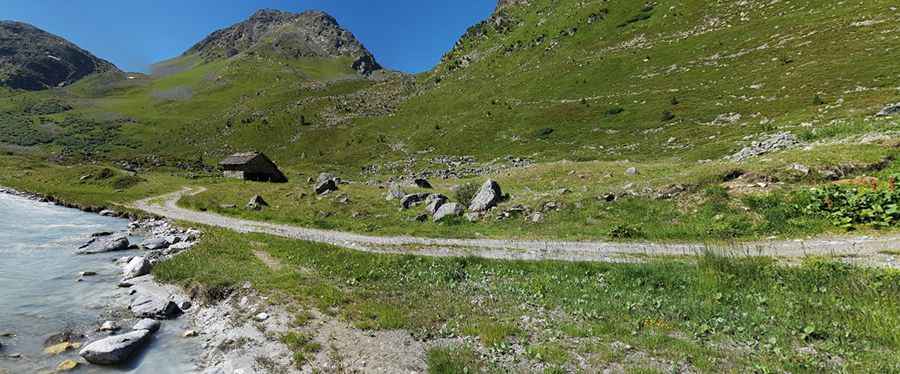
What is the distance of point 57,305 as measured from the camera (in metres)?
15.2

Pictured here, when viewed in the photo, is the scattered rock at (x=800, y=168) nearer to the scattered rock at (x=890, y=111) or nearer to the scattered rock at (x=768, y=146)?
the scattered rock at (x=768, y=146)

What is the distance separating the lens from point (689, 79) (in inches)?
→ 2377

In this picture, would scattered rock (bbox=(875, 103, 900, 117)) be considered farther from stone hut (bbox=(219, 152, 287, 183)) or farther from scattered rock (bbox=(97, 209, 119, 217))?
stone hut (bbox=(219, 152, 287, 183))

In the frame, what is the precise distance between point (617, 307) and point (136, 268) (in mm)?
22301

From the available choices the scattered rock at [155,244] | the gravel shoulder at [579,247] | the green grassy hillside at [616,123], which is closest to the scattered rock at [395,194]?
the green grassy hillside at [616,123]

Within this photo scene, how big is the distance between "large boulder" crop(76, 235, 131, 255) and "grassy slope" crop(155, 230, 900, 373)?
995cm

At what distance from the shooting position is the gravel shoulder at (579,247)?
47.9 ft

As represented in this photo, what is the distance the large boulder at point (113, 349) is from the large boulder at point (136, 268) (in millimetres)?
9119

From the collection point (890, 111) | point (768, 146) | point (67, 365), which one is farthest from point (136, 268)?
point (890, 111)

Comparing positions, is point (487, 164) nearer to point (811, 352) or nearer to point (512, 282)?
point (512, 282)

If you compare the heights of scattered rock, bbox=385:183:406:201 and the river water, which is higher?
scattered rock, bbox=385:183:406:201

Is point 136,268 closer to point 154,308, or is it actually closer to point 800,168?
point 154,308

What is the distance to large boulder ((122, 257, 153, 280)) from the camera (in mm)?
19359

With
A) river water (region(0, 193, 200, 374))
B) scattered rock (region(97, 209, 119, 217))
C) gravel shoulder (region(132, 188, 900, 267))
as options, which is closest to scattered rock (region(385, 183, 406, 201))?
gravel shoulder (region(132, 188, 900, 267))
